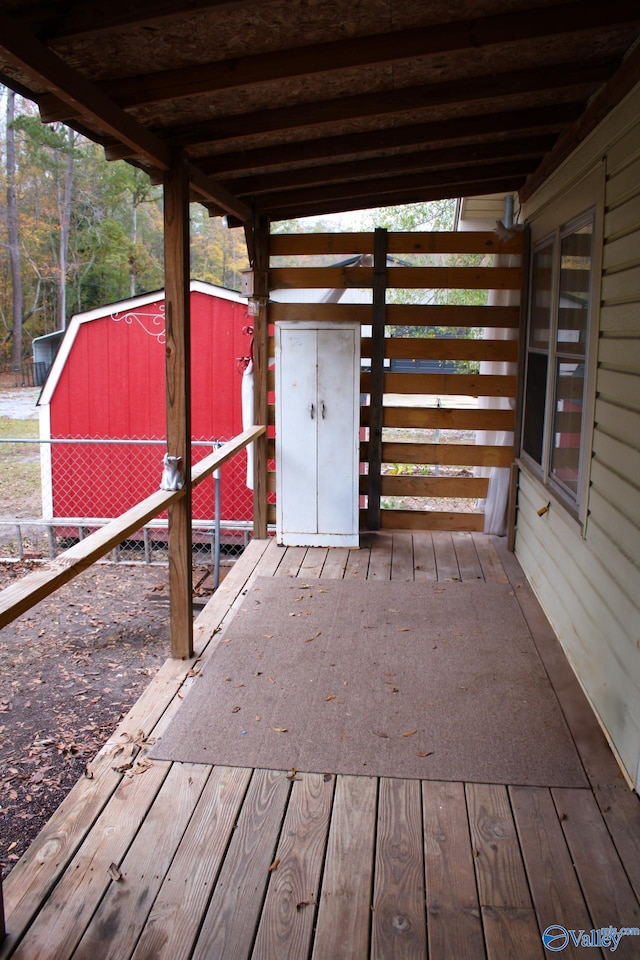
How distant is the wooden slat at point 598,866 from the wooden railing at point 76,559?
1.73 meters

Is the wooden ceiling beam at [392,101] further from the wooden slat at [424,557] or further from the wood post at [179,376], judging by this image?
the wooden slat at [424,557]

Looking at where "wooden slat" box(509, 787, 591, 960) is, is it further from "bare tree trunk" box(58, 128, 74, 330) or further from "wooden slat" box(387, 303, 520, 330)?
"bare tree trunk" box(58, 128, 74, 330)

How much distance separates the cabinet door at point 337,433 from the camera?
5250 mm

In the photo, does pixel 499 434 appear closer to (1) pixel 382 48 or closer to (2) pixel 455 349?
(2) pixel 455 349

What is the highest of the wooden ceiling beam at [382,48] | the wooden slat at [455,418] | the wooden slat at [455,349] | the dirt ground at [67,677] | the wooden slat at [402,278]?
the wooden ceiling beam at [382,48]

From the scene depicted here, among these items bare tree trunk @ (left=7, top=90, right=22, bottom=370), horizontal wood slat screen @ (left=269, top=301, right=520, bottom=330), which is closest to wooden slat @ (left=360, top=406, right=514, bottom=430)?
horizontal wood slat screen @ (left=269, top=301, right=520, bottom=330)

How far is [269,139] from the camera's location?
3793 millimetres

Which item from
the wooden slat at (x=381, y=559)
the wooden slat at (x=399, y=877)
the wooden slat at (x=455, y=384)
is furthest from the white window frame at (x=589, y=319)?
the wooden slat at (x=399, y=877)

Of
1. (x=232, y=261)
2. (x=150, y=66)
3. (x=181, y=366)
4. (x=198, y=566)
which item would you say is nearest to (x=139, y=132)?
(x=150, y=66)

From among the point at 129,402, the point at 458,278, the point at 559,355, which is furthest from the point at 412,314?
the point at 129,402

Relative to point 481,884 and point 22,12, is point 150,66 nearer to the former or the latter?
point 22,12

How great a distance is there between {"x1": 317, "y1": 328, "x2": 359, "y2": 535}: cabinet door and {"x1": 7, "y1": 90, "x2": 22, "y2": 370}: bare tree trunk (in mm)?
18390

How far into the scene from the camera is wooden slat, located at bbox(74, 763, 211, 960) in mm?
1940

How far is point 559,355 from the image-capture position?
13.6ft
